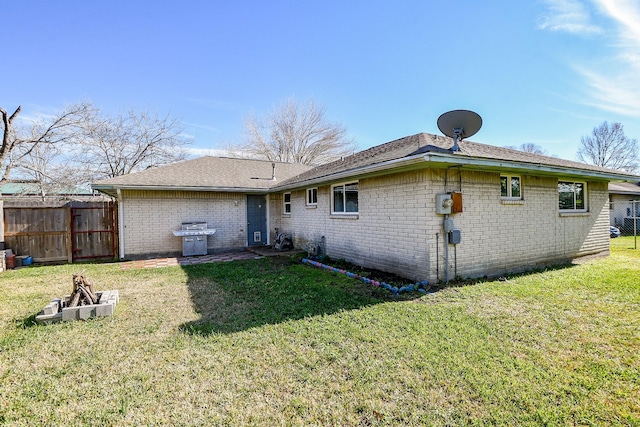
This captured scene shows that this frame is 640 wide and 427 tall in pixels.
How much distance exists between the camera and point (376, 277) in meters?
6.64

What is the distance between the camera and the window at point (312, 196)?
10.2 meters

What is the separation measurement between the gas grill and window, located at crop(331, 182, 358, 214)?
15.7ft

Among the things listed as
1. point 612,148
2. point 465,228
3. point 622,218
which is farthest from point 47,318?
point 612,148

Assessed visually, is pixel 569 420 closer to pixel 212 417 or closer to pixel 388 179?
pixel 212 417

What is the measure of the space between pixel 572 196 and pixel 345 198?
6.64m

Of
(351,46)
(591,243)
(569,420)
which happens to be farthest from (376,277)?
(351,46)

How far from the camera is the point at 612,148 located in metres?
30.6

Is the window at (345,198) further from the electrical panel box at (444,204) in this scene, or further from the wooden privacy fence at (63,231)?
the wooden privacy fence at (63,231)

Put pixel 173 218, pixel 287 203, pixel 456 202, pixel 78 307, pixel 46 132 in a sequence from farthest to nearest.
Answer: pixel 46 132 → pixel 287 203 → pixel 173 218 → pixel 456 202 → pixel 78 307

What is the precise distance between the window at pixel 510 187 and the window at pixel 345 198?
140 inches

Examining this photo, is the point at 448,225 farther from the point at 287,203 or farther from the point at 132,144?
the point at 132,144

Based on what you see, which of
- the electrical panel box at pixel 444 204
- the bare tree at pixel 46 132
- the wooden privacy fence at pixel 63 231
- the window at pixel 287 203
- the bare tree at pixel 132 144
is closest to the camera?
the electrical panel box at pixel 444 204

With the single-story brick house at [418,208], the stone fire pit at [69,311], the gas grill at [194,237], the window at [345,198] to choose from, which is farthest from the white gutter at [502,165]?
the gas grill at [194,237]

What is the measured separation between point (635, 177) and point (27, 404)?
518 inches
